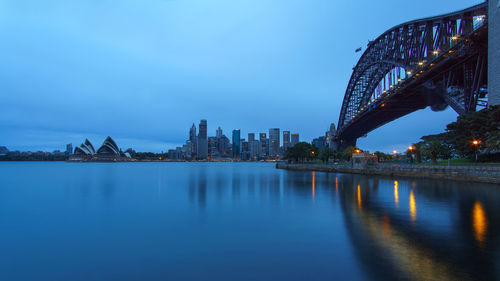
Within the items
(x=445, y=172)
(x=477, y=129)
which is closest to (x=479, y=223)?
(x=445, y=172)

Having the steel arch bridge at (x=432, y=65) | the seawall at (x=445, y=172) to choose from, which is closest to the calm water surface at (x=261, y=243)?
the seawall at (x=445, y=172)

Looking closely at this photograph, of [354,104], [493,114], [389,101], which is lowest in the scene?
[493,114]

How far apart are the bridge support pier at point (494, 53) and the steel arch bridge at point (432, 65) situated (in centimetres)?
226

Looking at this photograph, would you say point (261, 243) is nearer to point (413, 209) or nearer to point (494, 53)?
point (413, 209)

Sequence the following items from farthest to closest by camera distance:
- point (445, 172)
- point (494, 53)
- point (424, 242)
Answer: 1. point (445, 172)
2. point (494, 53)
3. point (424, 242)

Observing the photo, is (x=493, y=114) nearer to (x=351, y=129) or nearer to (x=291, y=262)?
(x=291, y=262)

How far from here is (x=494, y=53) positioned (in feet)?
100

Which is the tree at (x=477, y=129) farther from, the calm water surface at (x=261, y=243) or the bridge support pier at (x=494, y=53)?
the calm water surface at (x=261, y=243)

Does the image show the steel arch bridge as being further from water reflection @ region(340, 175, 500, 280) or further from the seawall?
water reflection @ region(340, 175, 500, 280)

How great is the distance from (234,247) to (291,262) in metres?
2.65

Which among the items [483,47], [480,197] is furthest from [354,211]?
[483,47]

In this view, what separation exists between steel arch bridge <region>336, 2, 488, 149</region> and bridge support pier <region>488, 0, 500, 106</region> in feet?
7.42

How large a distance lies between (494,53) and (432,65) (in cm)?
1277

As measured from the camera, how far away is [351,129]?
3728 inches
